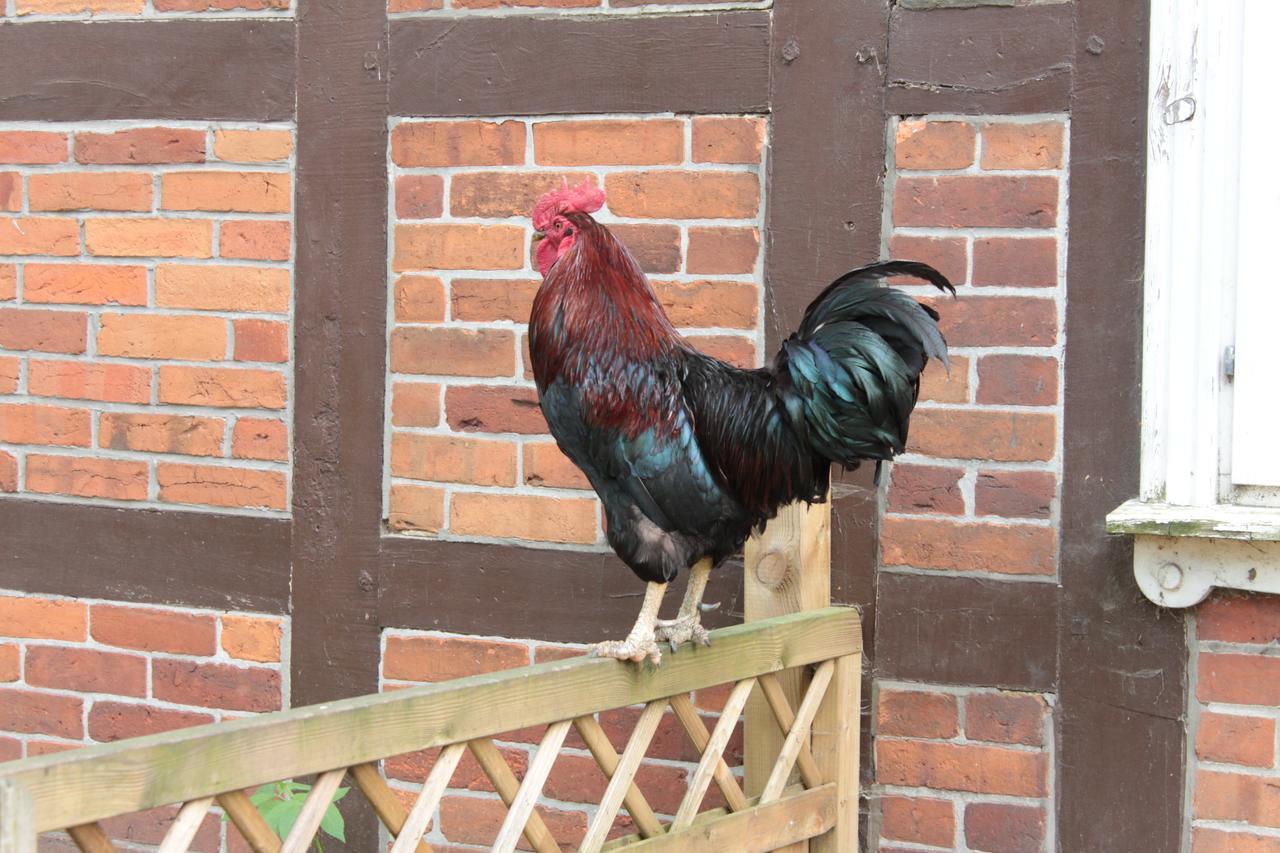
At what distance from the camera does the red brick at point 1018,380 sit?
2623 mm

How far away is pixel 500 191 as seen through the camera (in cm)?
292

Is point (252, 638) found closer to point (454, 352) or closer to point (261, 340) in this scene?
point (261, 340)

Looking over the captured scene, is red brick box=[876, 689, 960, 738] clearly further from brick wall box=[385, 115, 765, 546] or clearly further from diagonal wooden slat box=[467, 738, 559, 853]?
diagonal wooden slat box=[467, 738, 559, 853]

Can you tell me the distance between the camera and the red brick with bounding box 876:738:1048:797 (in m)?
2.66

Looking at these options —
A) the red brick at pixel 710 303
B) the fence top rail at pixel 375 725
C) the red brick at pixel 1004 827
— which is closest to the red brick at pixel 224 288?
the red brick at pixel 710 303

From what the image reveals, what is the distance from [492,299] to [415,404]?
0.98 ft

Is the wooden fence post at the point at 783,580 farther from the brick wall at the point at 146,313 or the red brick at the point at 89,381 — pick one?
the red brick at the point at 89,381

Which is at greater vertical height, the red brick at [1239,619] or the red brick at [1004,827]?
the red brick at [1239,619]

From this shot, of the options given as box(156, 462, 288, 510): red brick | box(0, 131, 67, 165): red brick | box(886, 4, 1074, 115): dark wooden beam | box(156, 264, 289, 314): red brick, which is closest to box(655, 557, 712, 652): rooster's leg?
box(886, 4, 1074, 115): dark wooden beam

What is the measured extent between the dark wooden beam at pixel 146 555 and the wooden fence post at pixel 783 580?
1.13 m

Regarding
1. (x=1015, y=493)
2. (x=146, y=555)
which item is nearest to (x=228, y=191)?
(x=146, y=555)

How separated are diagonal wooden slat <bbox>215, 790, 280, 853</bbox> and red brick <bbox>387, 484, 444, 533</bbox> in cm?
130

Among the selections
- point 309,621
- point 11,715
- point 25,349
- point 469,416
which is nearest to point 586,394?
point 469,416

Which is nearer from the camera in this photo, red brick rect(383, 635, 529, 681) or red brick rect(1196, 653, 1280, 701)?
red brick rect(1196, 653, 1280, 701)
